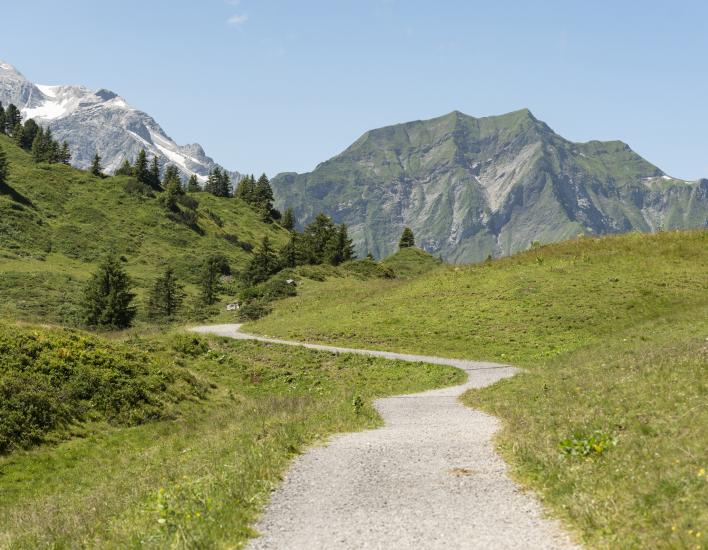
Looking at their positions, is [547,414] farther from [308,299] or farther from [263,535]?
[308,299]

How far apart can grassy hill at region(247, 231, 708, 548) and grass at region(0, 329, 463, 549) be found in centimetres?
514

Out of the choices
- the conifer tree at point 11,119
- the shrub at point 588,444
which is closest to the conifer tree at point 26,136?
the conifer tree at point 11,119

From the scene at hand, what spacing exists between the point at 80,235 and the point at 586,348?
104 meters

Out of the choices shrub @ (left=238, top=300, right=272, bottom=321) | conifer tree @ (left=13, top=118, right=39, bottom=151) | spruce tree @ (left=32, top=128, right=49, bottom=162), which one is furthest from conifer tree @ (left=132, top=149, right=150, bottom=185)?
shrub @ (left=238, top=300, right=272, bottom=321)

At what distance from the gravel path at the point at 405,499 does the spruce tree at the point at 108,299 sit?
51388 mm

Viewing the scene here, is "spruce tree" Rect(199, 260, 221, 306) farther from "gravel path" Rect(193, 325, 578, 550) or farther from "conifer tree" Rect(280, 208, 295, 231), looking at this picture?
"conifer tree" Rect(280, 208, 295, 231)

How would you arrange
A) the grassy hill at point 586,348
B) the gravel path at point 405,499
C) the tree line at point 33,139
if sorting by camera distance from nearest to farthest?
the gravel path at point 405,499 → the grassy hill at point 586,348 → the tree line at point 33,139

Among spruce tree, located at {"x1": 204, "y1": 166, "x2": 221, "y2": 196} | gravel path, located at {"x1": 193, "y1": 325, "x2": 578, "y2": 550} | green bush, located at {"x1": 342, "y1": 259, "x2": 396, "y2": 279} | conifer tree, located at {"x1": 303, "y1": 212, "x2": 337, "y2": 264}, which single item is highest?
spruce tree, located at {"x1": 204, "y1": 166, "x2": 221, "y2": 196}

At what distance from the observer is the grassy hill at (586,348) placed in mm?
8859

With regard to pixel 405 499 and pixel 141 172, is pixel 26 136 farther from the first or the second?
pixel 405 499

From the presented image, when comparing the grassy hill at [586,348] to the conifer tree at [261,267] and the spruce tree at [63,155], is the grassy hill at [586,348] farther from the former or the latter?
the spruce tree at [63,155]

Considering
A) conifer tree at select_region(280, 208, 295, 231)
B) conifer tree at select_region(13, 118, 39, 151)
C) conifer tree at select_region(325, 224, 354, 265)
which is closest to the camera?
conifer tree at select_region(325, 224, 354, 265)

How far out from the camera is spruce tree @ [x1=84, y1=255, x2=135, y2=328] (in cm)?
6153

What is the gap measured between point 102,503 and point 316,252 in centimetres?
10523
